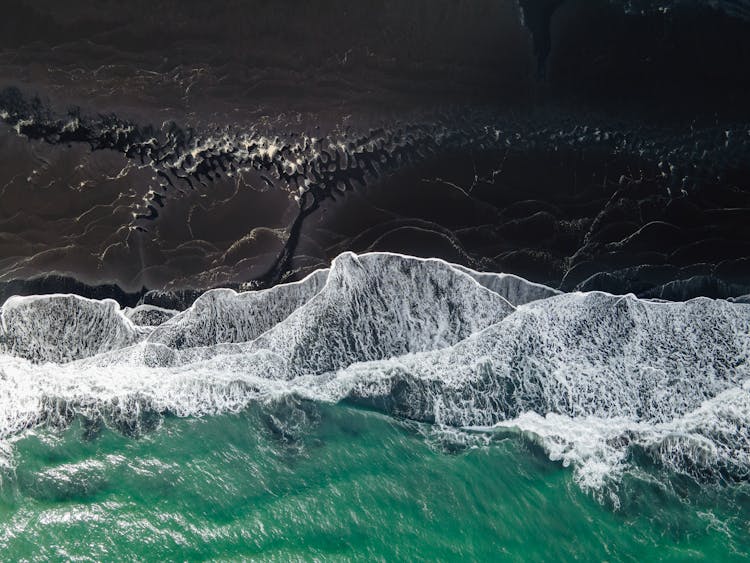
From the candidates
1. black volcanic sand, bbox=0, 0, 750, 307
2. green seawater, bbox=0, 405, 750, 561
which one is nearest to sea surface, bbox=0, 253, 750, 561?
green seawater, bbox=0, 405, 750, 561

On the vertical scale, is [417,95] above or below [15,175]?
above

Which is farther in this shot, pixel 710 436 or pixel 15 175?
pixel 15 175

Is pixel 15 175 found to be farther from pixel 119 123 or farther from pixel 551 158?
pixel 551 158

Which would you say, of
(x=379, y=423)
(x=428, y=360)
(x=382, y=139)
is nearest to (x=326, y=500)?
(x=379, y=423)

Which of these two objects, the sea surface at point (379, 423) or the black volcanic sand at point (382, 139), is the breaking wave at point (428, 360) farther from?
the black volcanic sand at point (382, 139)

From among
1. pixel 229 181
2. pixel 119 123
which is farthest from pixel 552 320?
pixel 119 123

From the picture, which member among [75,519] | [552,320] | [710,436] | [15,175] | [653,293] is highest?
[15,175]

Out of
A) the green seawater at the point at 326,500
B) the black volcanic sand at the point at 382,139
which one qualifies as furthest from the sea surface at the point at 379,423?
the black volcanic sand at the point at 382,139
